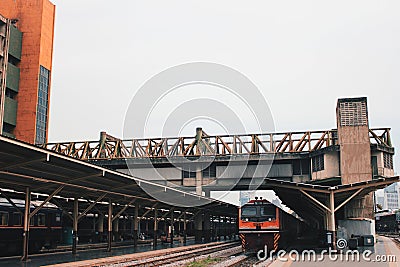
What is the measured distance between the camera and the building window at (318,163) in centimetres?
3471

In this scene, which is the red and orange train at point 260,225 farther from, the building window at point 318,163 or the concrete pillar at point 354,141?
the building window at point 318,163

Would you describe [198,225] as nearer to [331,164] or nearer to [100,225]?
[100,225]

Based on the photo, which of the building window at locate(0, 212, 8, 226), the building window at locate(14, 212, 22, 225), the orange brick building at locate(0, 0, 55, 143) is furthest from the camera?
the orange brick building at locate(0, 0, 55, 143)

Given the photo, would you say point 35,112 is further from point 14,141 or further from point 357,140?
point 14,141

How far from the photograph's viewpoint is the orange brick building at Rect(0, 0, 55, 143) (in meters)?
52.7

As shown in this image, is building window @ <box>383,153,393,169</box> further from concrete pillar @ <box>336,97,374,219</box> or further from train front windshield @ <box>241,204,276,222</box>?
train front windshield @ <box>241,204,276,222</box>

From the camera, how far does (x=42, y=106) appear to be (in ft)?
182

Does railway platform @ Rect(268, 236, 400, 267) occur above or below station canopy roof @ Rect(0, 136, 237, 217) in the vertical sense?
below

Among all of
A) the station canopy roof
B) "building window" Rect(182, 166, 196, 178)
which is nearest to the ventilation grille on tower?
"building window" Rect(182, 166, 196, 178)

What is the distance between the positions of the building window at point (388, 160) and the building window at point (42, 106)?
37909mm

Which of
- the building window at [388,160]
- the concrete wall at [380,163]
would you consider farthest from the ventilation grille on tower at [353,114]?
the building window at [388,160]

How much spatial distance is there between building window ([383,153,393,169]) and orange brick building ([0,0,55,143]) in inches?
1476

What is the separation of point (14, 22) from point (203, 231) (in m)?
35.1

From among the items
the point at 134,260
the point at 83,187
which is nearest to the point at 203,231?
the point at 134,260
